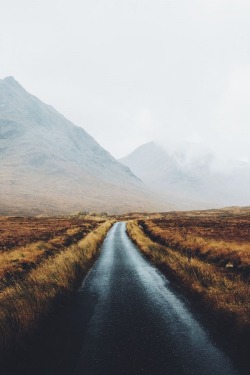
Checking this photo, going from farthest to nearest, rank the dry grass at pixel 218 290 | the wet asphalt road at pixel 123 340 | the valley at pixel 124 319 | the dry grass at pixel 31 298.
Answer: the dry grass at pixel 218 290
the dry grass at pixel 31 298
the valley at pixel 124 319
the wet asphalt road at pixel 123 340

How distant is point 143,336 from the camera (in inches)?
363

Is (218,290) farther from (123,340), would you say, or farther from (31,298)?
(31,298)

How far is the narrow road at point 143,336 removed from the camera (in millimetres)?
7395

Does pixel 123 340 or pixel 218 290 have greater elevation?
pixel 218 290

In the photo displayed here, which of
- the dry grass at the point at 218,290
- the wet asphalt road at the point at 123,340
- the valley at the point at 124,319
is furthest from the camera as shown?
the dry grass at the point at 218,290

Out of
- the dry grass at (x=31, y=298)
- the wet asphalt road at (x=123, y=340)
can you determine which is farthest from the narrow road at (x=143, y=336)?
the dry grass at (x=31, y=298)

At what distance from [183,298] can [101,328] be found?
4.14m

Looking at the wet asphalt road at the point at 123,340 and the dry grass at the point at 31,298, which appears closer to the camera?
the wet asphalt road at the point at 123,340

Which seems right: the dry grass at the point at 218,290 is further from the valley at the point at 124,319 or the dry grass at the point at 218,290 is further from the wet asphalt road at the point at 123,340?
the wet asphalt road at the point at 123,340

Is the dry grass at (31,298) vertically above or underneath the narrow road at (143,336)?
above

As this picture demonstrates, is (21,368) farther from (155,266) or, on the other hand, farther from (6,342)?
(155,266)

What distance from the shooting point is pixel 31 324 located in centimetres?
943

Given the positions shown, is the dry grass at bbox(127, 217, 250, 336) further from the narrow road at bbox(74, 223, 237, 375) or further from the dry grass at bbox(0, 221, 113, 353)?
the dry grass at bbox(0, 221, 113, 353)

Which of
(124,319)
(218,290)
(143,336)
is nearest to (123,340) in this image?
(143,336)
